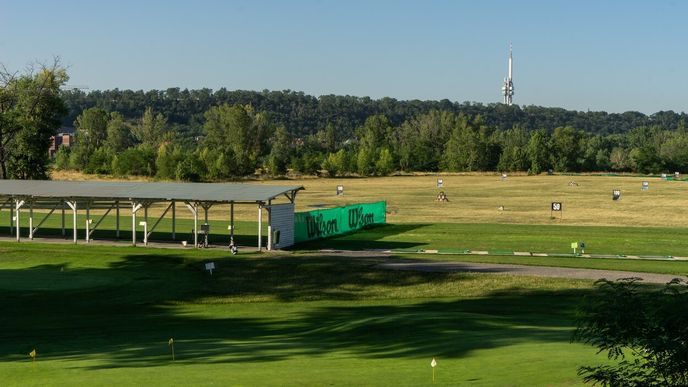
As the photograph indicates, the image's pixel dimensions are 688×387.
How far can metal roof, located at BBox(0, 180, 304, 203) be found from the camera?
53562 millimetres

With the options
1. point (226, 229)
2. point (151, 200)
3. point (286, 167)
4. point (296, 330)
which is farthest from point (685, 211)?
point (286, 167)

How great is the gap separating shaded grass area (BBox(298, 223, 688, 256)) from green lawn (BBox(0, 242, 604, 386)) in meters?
12.2

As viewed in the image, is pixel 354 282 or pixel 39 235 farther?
pixel 39 235

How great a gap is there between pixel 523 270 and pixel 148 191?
82.5ft

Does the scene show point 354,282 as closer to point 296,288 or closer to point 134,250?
point 296,288

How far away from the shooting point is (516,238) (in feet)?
206

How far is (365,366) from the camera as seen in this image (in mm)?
20953

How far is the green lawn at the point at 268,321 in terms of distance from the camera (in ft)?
66.1

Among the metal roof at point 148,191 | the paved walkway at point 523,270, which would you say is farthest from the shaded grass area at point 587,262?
the metal roof at point 148,191

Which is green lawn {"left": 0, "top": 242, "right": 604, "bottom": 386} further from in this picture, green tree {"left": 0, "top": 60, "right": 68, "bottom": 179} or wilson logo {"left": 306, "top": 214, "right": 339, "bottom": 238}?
green tree {"left": 0, "top": 60, "right": 68, "bottom": 179}

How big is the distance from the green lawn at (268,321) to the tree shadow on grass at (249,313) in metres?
0.08

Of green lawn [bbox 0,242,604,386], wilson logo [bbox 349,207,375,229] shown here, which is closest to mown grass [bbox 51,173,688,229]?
wilson logo [bbox 349,207,375,229]

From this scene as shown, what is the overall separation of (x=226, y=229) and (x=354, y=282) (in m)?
28.9

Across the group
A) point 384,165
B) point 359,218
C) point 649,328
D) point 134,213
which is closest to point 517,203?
point 359,218
